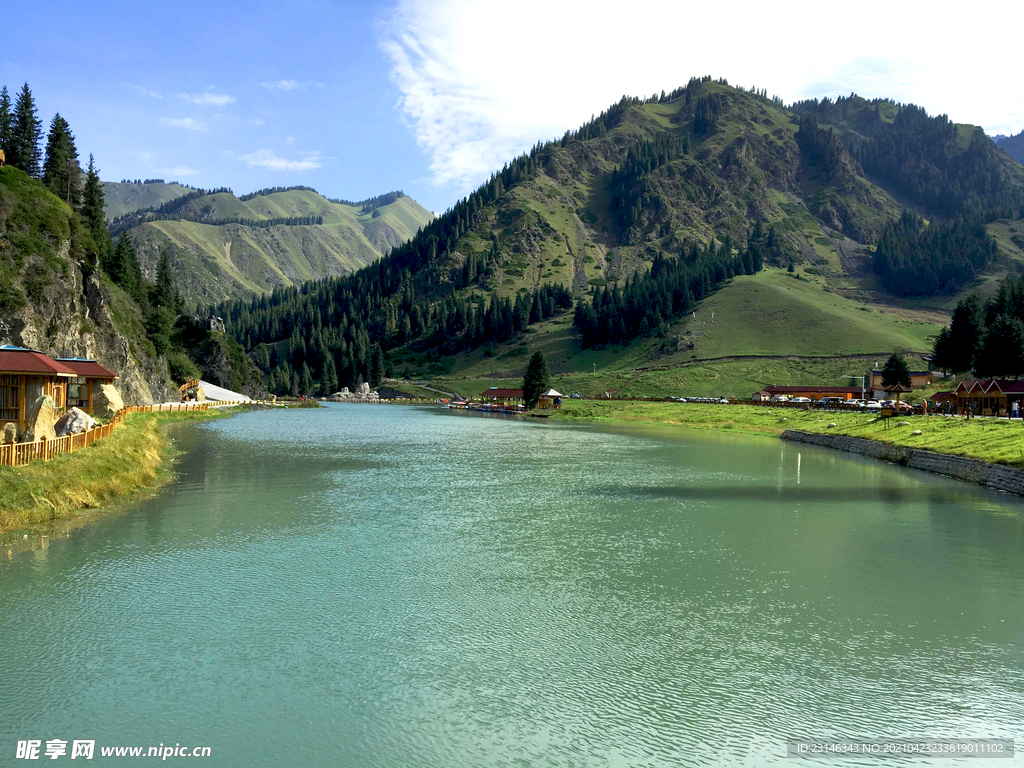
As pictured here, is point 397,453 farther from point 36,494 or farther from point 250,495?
point 36,494

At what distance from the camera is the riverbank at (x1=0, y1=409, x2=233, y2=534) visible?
28250 mm

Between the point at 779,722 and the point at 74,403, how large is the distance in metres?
72.0

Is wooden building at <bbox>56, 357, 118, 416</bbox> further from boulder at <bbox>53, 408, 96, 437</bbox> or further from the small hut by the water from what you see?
the small hut by the water

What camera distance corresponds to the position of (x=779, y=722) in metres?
14.2

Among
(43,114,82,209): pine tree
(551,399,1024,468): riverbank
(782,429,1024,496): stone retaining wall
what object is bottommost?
(782,429,1024,496): stone retaining wall

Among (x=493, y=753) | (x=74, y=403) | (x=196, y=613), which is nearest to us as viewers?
(x=493, y=753)

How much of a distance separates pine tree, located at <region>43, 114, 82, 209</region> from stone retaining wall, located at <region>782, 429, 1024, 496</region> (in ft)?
448

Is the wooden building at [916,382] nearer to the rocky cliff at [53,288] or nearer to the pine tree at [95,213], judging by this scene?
the rocky cliff at [53,288]

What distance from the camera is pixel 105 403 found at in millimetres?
66125

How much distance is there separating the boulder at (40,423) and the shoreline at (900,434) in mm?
64525

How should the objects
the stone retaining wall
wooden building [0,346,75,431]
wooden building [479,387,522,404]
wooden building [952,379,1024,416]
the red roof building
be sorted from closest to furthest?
wooden building [0,346,75,431]
the stone retaining wall
wooden building [952,379,1024,416]
the red roof building
wooden building [479,387,522,404]

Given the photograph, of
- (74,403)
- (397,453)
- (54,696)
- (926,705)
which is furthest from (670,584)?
(74,403)

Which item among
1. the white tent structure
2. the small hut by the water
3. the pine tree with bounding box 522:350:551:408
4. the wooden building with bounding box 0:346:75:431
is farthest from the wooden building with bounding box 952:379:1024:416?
the white tent structure

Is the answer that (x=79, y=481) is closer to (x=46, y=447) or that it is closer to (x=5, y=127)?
(x=46, y=447)
